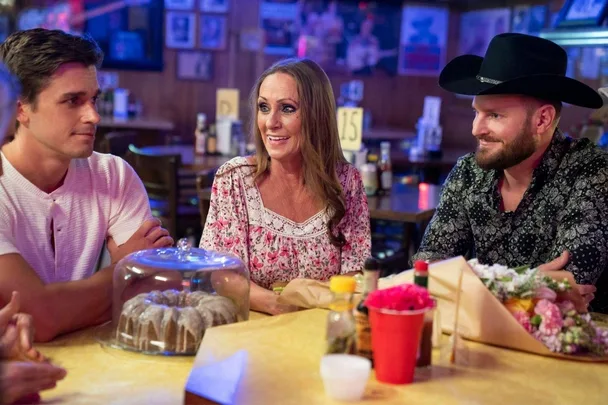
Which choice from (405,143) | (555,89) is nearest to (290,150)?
(555,89)

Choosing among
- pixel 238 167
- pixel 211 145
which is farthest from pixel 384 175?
pixel 238 167

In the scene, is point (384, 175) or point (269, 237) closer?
point (269, 237)

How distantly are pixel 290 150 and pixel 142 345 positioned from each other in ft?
3.60

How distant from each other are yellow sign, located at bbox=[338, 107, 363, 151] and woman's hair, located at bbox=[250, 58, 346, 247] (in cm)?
174

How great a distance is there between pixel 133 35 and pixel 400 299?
775 centimetres

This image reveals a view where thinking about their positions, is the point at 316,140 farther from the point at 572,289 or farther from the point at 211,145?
the point at 211,145

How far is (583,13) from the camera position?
225 inches

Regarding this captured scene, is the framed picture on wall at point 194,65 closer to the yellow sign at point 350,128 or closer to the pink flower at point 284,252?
the yellow sign at point 350,128

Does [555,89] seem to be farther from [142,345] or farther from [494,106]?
[142,345]

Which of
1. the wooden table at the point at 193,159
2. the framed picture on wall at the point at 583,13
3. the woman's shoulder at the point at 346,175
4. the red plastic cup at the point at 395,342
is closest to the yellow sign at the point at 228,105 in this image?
the wooden table at the point at 193,159

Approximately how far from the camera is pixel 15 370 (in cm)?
161

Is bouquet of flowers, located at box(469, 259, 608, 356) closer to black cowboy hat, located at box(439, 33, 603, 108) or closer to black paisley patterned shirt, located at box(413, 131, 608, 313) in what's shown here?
black paisley patterned shirt, located at box(413, 131, 608, 313)

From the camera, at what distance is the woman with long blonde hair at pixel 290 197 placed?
284 cm

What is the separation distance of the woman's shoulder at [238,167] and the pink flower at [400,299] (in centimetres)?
128
